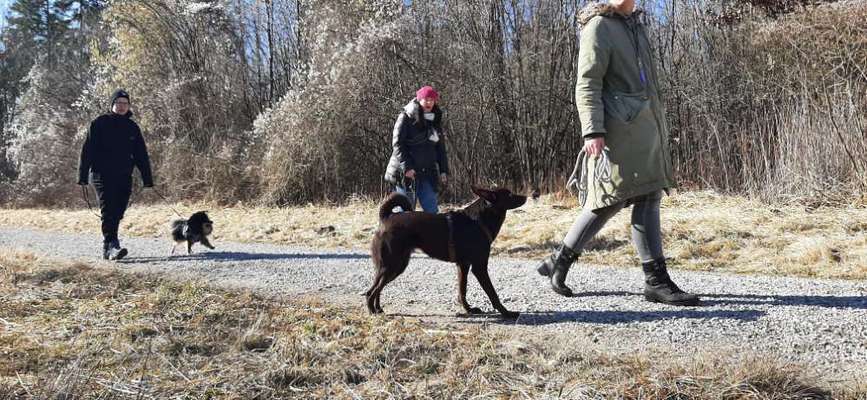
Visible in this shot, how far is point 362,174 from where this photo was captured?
15805mm

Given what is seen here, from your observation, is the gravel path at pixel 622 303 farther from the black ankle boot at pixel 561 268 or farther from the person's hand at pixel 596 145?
the person's hand at pixel 596 145

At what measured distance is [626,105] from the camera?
13.5 feet

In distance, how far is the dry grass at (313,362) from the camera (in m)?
2.61

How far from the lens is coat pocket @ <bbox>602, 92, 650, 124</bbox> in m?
4.11

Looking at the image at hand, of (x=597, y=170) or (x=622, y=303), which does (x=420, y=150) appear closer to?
(x=597, y=170)

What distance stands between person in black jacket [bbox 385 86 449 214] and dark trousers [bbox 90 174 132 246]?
11.3 feet

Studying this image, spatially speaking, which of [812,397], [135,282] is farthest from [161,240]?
[812,397]

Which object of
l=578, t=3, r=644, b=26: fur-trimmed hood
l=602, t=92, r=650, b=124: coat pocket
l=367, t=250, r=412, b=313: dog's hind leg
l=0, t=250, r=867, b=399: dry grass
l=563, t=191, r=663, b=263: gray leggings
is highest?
l=578, t=3, r=644, b=26: fur-trimmed hood

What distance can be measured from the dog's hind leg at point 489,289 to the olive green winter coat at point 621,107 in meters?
0.95

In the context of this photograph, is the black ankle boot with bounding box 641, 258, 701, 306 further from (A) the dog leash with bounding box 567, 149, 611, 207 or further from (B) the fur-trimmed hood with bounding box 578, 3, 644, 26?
(B) the fur-trimmed hood with bounding box 578, 3, 644, 26

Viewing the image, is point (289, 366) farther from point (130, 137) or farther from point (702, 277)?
point (130, 137)

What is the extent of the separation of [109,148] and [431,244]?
531cm

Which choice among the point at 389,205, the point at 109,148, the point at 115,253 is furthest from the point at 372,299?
the point at 109,148

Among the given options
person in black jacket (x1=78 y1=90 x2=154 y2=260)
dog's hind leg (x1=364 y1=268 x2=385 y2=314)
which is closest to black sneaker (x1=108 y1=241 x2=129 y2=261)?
person in black jacket (x1=78 y1=90 x2=154 y2=260)
